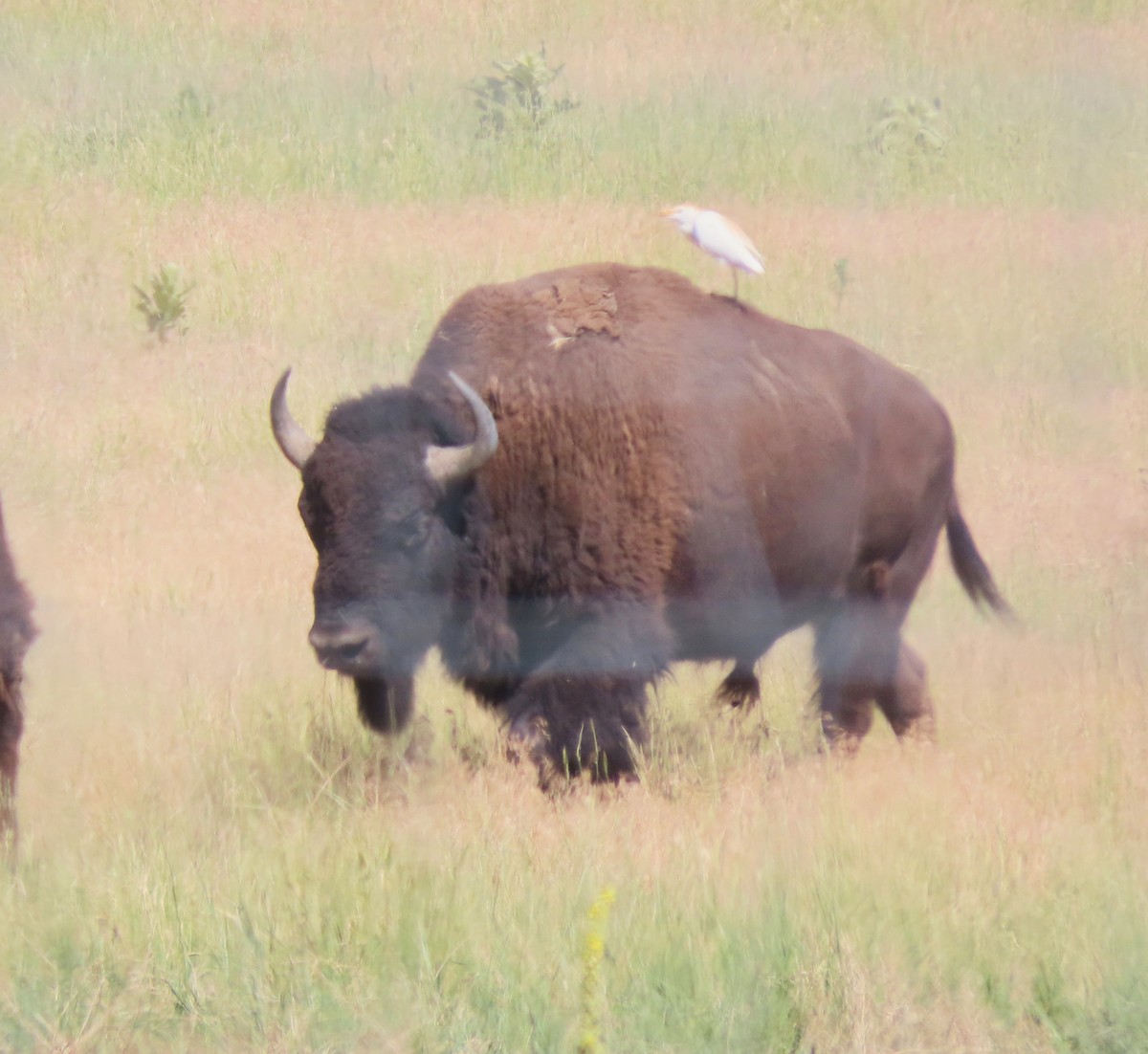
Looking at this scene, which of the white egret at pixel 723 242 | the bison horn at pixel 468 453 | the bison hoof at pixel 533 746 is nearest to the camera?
the bison hoof at pixel 533 746

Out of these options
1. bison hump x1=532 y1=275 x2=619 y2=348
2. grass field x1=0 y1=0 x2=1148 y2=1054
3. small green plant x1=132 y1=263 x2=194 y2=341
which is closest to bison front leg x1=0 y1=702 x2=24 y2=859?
grass field x1=0 y1=0 x2=1148 y2=1054

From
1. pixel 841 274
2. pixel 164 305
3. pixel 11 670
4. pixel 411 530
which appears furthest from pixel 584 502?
pixel 164 305

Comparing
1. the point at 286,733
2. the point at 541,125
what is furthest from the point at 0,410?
the point at 286,733

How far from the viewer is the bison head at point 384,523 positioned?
4.62 m

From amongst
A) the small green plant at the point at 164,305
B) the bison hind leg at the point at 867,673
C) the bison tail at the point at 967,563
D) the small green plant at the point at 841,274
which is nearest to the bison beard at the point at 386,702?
the bison hind leg at the point at 867,673

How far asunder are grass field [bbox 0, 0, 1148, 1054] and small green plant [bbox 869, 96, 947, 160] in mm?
32

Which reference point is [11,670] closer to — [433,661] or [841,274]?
[433,661]

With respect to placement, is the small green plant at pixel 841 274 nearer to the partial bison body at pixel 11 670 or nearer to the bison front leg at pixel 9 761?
the partial bison body at pixel 11 670

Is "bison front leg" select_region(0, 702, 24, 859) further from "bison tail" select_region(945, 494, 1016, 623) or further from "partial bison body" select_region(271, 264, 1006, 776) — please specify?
"bison tail" select_region(945, 494, 1016, 623)

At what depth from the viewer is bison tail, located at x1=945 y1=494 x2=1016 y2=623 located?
619 cm

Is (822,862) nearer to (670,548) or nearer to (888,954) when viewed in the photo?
(888,954)

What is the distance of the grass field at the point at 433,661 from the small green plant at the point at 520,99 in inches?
3.8

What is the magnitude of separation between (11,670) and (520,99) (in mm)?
6210

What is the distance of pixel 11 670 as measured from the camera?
410 centimetres
